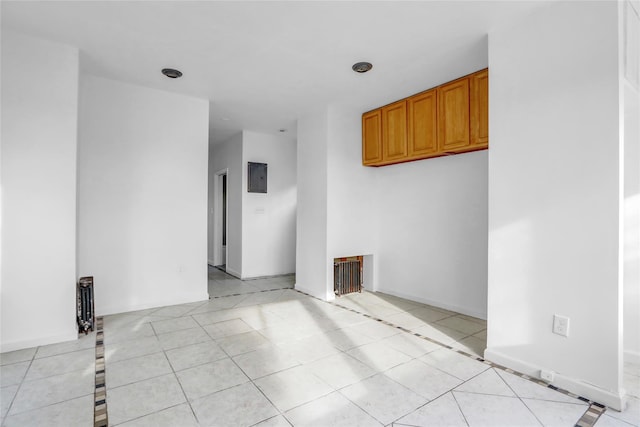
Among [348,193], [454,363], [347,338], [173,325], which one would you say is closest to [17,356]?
[173,325]

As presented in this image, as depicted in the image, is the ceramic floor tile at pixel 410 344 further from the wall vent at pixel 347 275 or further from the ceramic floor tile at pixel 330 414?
the wall vent at pixel 347 275

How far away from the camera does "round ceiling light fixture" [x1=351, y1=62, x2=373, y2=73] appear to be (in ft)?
10.5

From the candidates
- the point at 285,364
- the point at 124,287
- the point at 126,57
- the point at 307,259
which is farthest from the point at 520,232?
the point at 124,287

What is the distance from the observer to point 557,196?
7.27 feet

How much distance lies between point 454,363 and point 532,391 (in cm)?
52

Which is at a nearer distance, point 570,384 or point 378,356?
point 570,384

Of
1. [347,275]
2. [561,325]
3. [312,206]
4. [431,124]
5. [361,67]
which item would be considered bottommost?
[347,275]

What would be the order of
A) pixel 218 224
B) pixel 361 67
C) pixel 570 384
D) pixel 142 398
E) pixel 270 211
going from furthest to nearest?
1. pixel 218 224
2. pixel 270 211
3. pixel 361 67
4. pixel 570 384
5. pixel 142 398

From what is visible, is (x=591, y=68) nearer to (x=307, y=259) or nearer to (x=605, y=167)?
(x=605, y=167)

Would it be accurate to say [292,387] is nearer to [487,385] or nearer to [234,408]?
[234,408]

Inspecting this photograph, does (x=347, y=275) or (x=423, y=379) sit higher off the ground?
(x=347, y=275)

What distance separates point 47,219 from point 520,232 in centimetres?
380

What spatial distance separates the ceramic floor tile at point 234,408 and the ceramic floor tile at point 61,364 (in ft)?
3.57

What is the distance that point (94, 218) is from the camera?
3.57 meters
